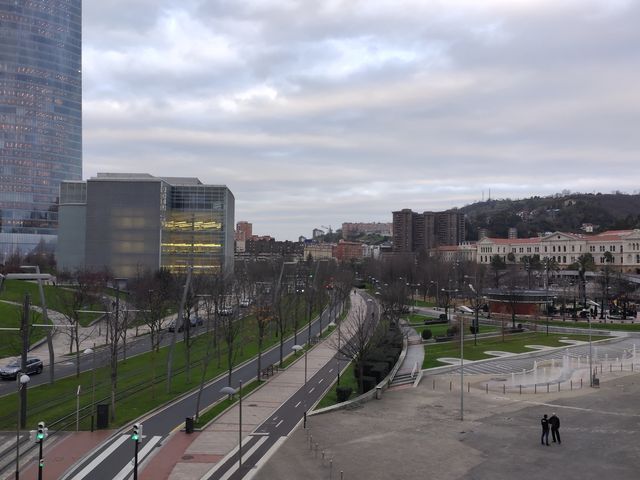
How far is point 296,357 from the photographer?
199 feet

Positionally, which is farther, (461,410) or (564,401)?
(564,401)

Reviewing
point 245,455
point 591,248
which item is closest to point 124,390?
point 245,455

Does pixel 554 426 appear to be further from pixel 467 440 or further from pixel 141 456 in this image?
pixel 141 456

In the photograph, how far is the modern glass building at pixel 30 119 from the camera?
620 feet

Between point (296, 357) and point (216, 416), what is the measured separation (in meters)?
24.7

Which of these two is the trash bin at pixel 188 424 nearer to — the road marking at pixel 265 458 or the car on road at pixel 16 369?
the road marking at pixel 265 458

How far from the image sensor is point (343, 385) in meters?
46.6

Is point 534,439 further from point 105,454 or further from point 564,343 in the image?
point 564,343

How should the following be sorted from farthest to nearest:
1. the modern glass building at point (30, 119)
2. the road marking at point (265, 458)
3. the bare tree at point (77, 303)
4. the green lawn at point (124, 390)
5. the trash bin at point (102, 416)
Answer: the modern glass building at point (30, 119) < the bare tree at point (77, 303) < the green lawn at point (124, 390) < the trash bin at point (102, 416) < the road marking at point (265, 458)

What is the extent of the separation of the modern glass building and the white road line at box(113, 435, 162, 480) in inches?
7017

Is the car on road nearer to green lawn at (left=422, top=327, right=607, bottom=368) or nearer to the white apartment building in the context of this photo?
green lawn at (left=422, top=327, right=607, bottom=368)

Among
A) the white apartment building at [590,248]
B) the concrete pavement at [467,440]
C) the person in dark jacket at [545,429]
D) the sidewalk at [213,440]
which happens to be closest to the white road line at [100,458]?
the sidewalk at [213,440]

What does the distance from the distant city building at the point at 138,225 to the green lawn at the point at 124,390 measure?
65.9 metres

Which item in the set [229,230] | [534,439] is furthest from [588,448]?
[229,230]
